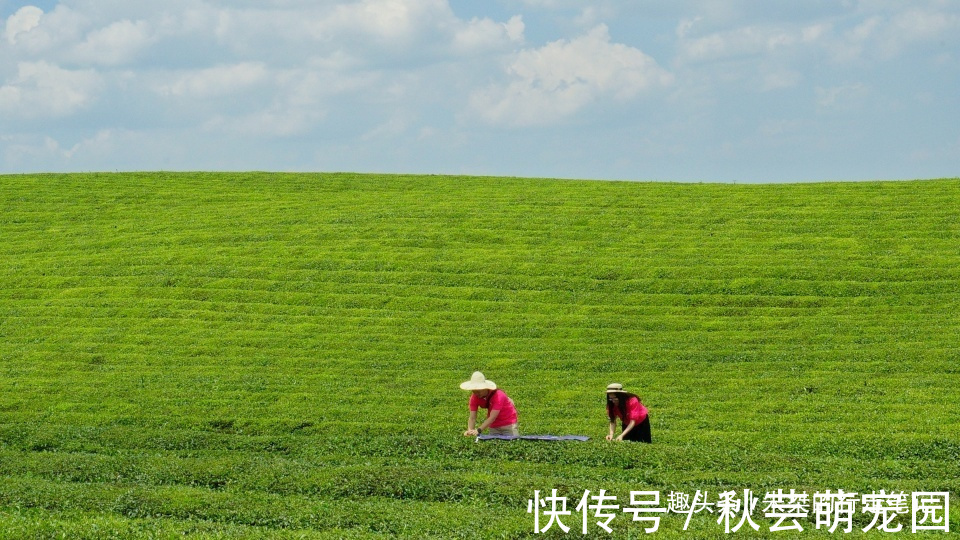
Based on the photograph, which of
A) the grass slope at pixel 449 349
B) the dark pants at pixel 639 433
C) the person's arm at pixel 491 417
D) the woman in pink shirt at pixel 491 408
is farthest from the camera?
the dark pants at pixel 639 433

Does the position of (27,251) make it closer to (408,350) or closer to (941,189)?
(408,350)

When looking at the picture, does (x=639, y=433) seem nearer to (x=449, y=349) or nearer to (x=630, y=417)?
(x=630, y=417)

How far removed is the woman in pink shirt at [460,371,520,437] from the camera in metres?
24.0

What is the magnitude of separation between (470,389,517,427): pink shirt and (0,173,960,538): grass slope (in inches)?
39.7

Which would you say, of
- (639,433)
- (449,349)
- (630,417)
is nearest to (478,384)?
(630,417)

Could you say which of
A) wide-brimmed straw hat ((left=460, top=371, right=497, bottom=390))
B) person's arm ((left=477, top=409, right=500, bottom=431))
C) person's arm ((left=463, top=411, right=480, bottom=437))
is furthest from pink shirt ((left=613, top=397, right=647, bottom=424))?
person's arm ((left=463, top=411, right=480, bottom=437))

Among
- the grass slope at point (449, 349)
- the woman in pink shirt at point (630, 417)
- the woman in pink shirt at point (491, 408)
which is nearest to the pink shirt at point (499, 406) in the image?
the woman in pink shirt at point (491, 408)

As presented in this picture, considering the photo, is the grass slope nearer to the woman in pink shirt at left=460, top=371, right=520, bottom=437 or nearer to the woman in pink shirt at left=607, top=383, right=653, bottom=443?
the woman in pink shirt at left=460, top=371, right=520, bottom=437

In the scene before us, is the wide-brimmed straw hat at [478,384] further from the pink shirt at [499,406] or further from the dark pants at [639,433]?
the dark pants at [639,433]

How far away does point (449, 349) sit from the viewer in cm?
3862

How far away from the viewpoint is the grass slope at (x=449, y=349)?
2023 centimetres

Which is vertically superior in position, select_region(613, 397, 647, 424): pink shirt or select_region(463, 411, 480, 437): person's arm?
select_region(613, 397, 647, 424): pink shirt

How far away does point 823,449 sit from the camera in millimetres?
26031

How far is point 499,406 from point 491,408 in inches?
7.5
